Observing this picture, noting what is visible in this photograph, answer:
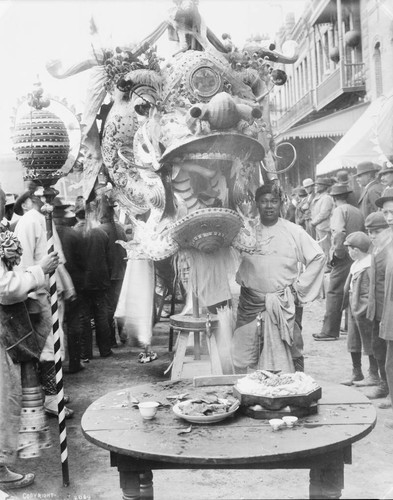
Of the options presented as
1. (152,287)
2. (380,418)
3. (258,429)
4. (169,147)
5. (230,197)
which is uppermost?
(169,147)

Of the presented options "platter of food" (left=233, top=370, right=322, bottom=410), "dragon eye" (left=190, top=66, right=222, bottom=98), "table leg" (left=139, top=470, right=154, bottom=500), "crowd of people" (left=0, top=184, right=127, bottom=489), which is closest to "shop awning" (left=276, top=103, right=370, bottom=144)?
"crowd of people" (left=0, top=184, right=127, bottom=489)

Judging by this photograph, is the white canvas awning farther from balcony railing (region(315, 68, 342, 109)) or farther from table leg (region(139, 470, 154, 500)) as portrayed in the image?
table leg (region(139, 470, 154, 500))

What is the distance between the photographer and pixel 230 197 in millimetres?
4816

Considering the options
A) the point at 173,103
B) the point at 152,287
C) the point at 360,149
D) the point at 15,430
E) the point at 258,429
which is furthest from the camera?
the point at 360,149

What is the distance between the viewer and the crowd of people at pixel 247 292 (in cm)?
383

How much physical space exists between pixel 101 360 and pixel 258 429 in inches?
180

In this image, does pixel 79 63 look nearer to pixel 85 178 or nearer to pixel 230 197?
pixel 85 178

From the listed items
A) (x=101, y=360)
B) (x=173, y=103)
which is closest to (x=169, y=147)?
(x=173, y=103)

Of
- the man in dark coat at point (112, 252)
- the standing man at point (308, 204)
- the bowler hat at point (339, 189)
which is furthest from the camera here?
the standing man at point (308, 204)

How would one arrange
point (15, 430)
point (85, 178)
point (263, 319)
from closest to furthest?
point (15, 430) → point (263, 319) → point (85, 178)

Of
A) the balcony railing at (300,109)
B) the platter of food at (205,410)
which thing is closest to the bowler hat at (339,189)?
the balcony railing at (300,109)

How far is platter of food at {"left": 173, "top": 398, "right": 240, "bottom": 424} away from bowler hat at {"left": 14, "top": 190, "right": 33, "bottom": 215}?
3343 mm

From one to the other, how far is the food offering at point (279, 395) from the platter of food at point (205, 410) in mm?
→ 72

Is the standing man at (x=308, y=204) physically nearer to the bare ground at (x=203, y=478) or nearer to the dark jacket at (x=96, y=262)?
the dark jacket at (x=96, y=262)
